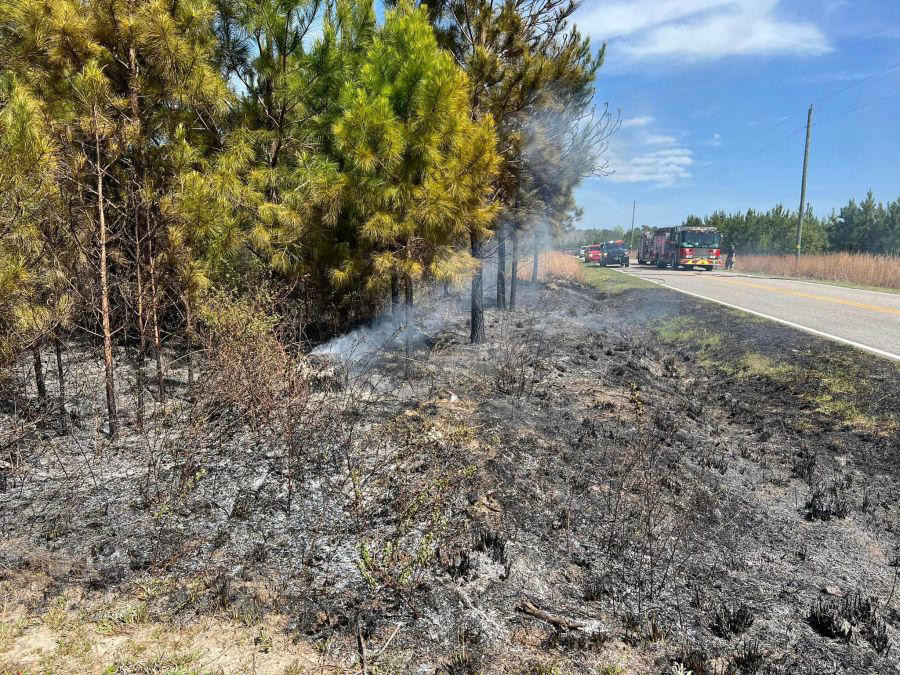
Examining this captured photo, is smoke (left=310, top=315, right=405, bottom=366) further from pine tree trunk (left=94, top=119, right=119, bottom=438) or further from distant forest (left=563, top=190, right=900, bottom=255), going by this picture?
distant forest (left=563, top=190, right=900, bottom=255)

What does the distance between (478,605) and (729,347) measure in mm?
8075

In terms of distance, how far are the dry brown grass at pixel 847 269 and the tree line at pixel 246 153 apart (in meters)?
16.3

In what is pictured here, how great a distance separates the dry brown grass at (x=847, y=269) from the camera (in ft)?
62.8

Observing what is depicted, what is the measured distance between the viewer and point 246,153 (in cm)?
755

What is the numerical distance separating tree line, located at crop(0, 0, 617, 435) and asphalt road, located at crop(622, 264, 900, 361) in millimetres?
6040

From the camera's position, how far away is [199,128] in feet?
24.4

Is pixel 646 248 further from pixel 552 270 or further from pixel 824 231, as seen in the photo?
pixel 824 231

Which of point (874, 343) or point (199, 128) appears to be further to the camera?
point (874, 343)

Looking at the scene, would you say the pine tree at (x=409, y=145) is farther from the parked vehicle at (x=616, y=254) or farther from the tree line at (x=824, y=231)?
the tree line at (x=824, y=231)

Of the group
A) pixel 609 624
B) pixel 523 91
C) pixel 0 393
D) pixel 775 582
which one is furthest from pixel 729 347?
pixel 0 393

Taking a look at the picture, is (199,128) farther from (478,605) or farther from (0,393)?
(478,605)

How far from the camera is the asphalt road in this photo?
8.58 m

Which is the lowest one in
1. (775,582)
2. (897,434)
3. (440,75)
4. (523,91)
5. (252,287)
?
(775,582)

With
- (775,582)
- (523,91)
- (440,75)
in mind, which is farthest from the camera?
(523,91)
